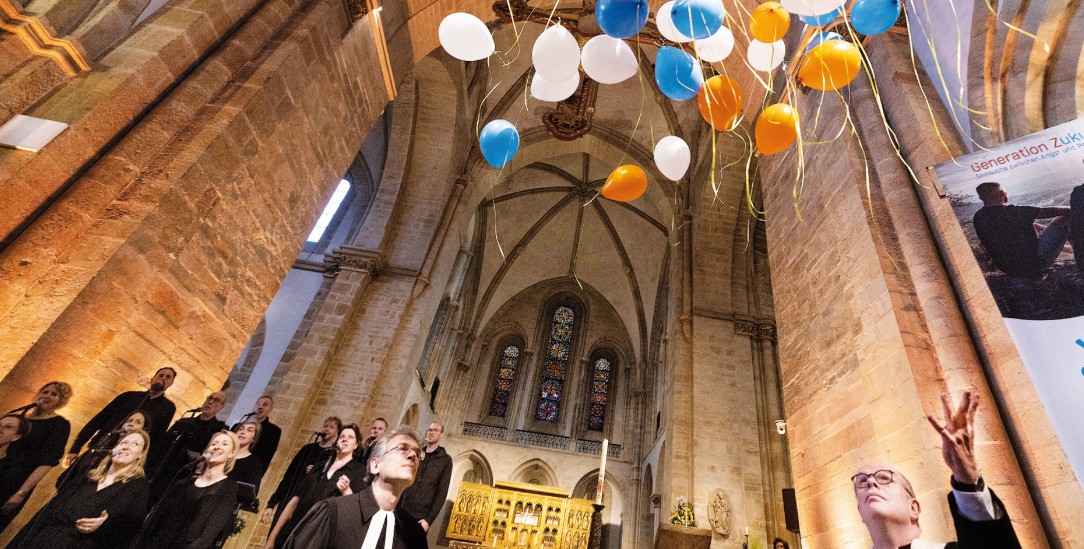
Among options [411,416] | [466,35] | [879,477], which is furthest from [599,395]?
[879,477]

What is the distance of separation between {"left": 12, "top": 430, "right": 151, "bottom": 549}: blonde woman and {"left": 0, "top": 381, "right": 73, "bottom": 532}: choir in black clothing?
0.26 metres

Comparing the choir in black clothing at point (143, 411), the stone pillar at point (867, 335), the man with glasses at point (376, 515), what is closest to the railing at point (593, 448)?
the stone pillar at point (867, 335)

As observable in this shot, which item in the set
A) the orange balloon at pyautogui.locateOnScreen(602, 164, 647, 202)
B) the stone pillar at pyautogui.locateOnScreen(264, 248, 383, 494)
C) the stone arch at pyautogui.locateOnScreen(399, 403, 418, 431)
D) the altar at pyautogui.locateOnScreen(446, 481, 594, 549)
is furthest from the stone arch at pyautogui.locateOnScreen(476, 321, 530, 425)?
the orange balloon at pyautogui.locateOnScreen(602, 164, 647, 202)

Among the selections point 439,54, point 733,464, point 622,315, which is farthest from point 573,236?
point 733,464

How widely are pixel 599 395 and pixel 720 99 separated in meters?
14.2

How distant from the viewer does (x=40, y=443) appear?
289 cm

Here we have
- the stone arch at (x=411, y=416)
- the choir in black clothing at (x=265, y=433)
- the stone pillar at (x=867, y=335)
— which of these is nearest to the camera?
the stone pillar at (x=867, y=335)

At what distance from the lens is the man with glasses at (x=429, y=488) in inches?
140

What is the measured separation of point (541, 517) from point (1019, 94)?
32.4 ft

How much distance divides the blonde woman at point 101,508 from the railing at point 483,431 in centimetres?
1286

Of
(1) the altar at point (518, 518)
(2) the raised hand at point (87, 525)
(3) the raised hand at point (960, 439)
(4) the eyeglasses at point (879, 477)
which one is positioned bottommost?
(2) the raised hand at point (87, 525)

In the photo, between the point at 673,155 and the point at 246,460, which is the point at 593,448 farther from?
the point at 673,155

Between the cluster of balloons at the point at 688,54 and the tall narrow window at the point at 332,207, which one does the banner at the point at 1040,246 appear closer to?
the cluster of balloons at the point at 688,54

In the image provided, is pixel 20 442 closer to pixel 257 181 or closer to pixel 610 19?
pixel 257 181
